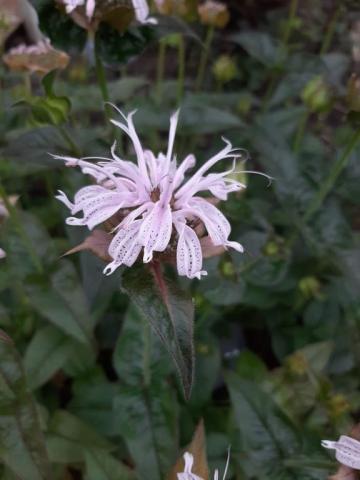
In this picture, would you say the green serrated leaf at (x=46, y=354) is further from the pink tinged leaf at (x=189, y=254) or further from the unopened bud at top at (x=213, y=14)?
the unopened bud at top at (x=213, y=14)

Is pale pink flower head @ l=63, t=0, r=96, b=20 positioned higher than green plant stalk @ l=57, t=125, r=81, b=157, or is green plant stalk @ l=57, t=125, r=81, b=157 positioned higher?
pale pink flower head @ l=63, t=0, r=96, b=20

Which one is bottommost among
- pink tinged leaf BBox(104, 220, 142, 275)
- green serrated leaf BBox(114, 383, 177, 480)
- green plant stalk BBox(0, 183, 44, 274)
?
green serrated leaf BBox(114, 383, 177, 480)

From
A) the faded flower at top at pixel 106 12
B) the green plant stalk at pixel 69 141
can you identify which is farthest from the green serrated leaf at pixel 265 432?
the faded flower at top at pixel 106 12

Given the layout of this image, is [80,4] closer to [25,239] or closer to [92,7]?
[92,7]

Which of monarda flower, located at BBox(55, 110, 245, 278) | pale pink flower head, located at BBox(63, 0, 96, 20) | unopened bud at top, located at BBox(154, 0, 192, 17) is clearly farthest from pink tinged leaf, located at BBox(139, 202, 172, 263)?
unopened bud at top, located at BBox(154, 0, 192, 17)

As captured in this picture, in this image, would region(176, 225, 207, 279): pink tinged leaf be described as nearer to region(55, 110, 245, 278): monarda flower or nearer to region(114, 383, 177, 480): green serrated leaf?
region(55, 110, 245, 278): monarda flower

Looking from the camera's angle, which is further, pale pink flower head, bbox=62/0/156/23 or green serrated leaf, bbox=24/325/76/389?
green serrated leaf, bbox=24/325/76/389
